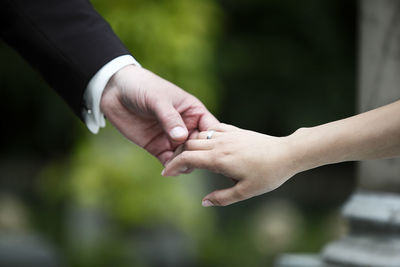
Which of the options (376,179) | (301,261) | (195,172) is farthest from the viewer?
(195,172)

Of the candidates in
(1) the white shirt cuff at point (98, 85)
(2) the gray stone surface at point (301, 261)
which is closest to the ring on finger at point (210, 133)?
(1) the white shirt cuff at point (98, 85)

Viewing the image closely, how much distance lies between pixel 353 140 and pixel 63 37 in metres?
0.90

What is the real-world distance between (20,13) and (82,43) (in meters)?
0.20

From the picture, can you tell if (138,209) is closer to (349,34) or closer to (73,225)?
(73,225)

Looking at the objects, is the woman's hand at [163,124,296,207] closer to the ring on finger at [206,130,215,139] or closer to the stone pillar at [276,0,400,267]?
the ring on finger at [206,130,215,139]

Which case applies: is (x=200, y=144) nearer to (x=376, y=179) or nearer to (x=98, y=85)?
(x=98, y=85)

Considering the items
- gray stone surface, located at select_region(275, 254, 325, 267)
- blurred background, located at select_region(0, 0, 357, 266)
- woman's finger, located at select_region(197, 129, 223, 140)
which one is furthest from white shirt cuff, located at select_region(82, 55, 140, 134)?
blurred background, located at select_region(0, 0, 357, 266)

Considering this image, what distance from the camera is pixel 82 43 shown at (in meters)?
Answer: 1.78

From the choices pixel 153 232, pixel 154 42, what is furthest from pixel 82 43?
pixel 153 232

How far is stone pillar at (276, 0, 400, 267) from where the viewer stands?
1822 millimetres

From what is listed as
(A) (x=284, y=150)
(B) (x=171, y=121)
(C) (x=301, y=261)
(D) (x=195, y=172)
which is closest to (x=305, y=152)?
(A) (x=284, y=150)

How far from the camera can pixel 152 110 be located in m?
1.67

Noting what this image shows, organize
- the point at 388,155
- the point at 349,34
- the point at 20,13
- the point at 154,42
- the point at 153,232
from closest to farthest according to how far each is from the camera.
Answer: the point at 388,155 < the point at 20,13 < the point at 154,42 < the point at 153,232 < the point at 349,34

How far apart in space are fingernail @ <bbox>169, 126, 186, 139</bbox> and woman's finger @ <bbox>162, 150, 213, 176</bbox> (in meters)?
0.07
